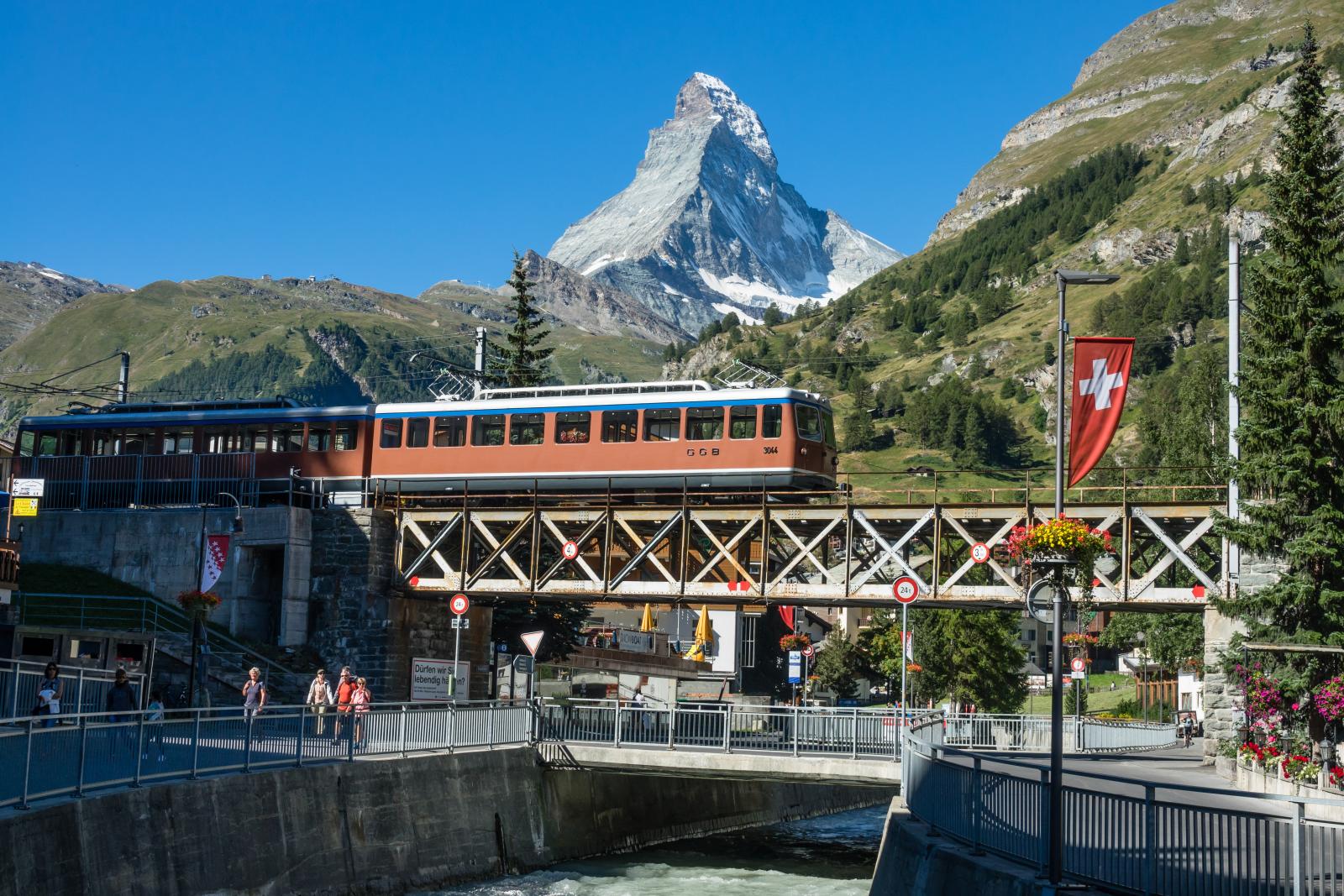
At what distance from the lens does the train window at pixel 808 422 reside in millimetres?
42925

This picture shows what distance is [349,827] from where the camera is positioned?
27.9m

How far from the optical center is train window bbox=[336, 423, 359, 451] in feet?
162

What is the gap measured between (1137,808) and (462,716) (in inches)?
798

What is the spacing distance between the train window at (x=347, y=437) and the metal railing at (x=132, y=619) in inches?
286

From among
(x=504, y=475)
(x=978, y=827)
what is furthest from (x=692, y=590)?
(x=978, y=827)

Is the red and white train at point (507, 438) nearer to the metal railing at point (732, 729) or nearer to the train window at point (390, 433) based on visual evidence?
the train window at point (390, 433)

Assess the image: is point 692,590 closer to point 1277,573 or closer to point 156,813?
Result: point 1277,573

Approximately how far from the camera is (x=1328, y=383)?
32438mm

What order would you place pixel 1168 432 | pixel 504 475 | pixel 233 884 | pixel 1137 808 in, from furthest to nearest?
pixel 1168 432
pixel 504 475
pixel 233 884
pixel 1137 808

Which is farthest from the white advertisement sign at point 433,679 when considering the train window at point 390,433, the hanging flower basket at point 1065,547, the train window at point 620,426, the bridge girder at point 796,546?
the hanging flower basket at point 1065,547

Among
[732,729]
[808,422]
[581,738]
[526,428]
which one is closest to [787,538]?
[808,422]

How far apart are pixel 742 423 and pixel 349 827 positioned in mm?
18592

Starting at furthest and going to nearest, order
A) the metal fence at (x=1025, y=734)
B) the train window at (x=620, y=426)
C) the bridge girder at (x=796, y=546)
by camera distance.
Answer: the train window at (x=620, y=426)
the metal fence at (x=1025, y=734)
the bridge girder at (x=796, y=546)

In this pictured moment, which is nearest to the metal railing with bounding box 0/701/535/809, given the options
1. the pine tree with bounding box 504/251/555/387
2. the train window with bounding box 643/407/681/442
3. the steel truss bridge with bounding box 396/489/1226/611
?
the steel truss bridge with bounding box 396/489/1226/611
